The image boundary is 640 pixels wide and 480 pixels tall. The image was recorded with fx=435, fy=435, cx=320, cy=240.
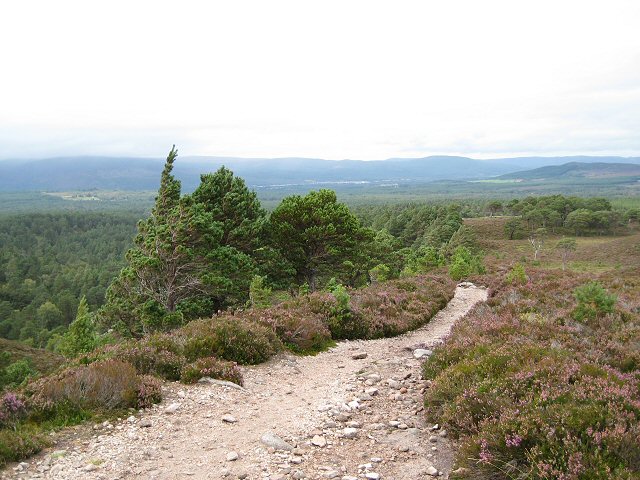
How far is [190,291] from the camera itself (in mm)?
23156

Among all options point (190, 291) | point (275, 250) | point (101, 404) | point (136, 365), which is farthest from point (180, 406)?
point (275, 250)

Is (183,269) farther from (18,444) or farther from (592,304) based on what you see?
(592,304)

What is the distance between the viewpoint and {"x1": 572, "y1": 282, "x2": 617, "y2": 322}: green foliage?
1196 cm

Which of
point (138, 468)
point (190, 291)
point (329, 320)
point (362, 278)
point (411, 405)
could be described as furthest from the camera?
point (362, 278)

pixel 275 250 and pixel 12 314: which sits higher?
pixel 275 250

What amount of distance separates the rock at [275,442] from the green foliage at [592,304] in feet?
31.0

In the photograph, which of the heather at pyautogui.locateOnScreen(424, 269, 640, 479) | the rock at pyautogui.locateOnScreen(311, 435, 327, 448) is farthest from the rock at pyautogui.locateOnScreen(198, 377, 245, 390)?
the heather at pyautogui.locateOnScreen(424, 269, 640, 479)

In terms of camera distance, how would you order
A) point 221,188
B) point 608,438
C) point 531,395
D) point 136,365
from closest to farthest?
1. point 608,438
2. point 531,395
3. point 136,365
4. point 221,188

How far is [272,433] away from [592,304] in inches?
407

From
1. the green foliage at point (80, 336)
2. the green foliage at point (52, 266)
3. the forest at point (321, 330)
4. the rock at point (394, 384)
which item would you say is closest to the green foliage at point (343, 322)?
the forest at point (321, 330)

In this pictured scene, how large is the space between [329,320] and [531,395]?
314 inches

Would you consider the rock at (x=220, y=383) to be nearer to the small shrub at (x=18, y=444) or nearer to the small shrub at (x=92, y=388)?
the small shrub at (x=92, y=388)

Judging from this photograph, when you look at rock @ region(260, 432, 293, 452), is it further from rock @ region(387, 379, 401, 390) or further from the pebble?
rock @ region(387, 379, 401, 390)

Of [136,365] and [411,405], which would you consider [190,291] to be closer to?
[136,365]
